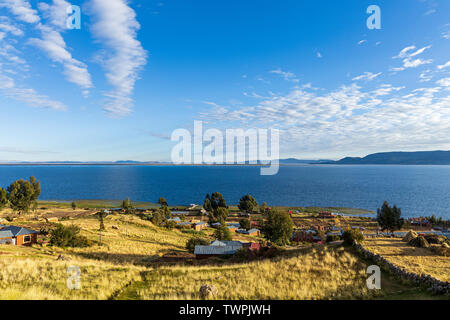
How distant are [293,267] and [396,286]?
6879mm

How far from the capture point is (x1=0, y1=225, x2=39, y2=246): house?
1224 inches

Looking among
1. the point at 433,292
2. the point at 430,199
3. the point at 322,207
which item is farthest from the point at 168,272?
the point at 430,199

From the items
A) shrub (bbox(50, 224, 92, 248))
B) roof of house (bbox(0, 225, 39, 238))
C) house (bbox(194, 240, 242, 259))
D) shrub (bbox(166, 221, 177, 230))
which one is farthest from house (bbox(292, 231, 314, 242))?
roof of house (bbox(0, 225, 39, 238))

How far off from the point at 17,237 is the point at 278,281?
3652 cm

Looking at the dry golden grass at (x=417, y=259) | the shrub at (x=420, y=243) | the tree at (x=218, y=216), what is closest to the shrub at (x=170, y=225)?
the tree at (x=218, y=216)

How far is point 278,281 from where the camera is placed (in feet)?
51.1

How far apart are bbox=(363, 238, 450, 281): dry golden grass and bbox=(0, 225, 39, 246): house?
45393mm

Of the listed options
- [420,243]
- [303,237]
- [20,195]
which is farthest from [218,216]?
[420,243]

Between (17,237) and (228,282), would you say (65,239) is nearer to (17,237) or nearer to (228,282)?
(17,237)

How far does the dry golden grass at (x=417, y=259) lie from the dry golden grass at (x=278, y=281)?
5.11 meters
